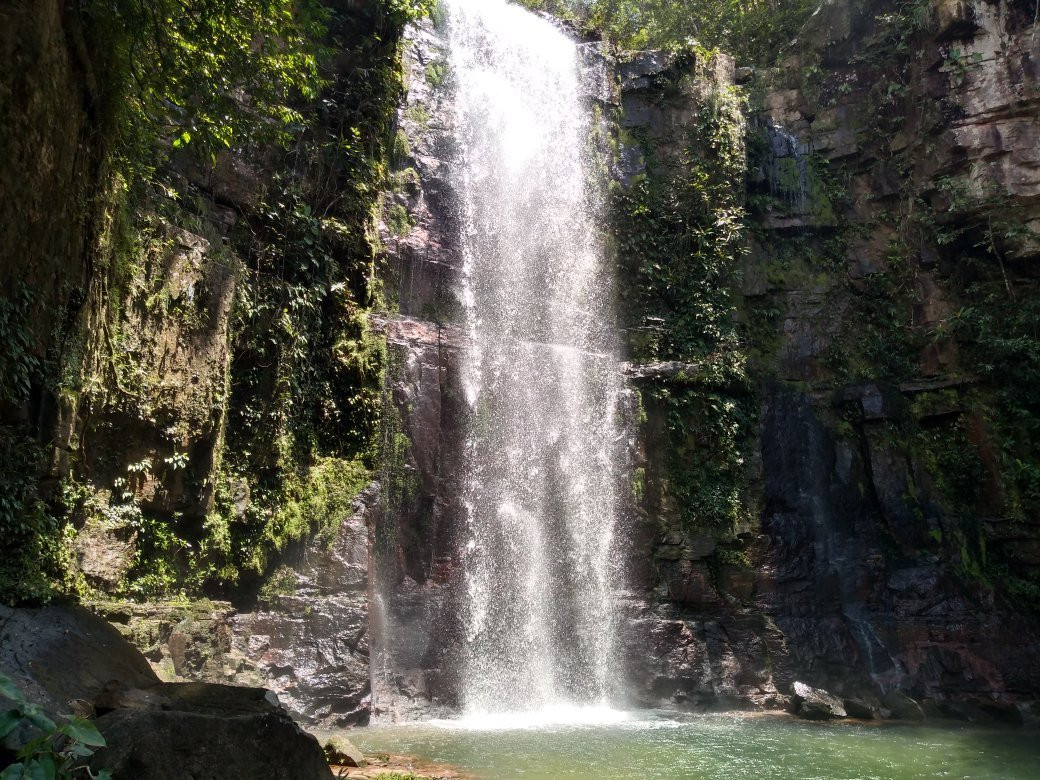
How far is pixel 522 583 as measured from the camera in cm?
1359

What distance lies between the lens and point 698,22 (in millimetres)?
24328

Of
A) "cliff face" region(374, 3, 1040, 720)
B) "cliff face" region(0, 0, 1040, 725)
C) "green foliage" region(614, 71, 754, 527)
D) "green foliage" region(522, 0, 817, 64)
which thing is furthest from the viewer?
"green foliage" region(522, 0, 817, 64)

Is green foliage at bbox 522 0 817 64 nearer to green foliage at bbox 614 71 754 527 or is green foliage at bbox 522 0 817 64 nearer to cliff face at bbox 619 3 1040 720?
cliff face at bbox 619 3 1040 720

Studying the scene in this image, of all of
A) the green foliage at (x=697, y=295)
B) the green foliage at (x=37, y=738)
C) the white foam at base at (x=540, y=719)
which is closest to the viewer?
the green foliage at (x=37, y=738)

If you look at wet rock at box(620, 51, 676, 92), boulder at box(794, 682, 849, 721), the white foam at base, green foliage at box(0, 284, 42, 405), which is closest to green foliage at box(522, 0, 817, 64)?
wet rock at box(620, 51, 676, 92)

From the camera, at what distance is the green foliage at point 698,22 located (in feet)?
70.0

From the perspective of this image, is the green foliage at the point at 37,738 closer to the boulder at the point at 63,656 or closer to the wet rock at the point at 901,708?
the boulder at the point at 63,656

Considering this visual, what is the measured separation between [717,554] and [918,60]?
511 inches

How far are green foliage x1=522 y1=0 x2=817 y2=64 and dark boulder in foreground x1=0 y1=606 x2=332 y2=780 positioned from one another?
18142mm

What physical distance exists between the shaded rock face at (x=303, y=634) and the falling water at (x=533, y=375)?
2.09m

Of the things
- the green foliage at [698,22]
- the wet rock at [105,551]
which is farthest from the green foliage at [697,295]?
the wet rock at [105,551]

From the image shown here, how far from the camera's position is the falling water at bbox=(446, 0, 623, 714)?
43.5 ft

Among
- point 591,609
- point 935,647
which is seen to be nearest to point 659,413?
point 591,609

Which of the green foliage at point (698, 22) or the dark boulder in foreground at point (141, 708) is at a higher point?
the green foliage at point (698, 22)
